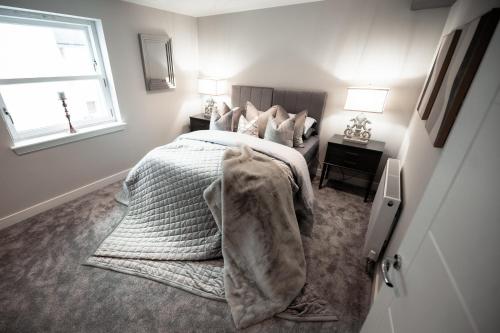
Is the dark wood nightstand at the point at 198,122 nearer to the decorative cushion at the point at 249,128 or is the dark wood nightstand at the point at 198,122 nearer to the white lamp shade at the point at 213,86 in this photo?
the white lamp shade at the point at 213,86

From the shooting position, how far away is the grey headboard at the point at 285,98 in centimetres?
289

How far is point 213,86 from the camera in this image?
3.52 metres

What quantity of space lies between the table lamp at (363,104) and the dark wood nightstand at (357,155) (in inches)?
4.9

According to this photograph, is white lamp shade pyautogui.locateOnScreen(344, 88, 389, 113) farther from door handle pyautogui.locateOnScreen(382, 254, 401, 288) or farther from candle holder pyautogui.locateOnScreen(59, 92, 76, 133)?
candle holder pyautogui.locateOnScreen(59, 92, 76, 133)

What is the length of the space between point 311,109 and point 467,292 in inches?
108

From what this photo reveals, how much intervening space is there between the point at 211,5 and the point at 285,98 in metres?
1.57

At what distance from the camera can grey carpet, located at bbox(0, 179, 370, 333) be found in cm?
135

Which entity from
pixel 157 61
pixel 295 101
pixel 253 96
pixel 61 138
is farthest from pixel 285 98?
pixel 61 138

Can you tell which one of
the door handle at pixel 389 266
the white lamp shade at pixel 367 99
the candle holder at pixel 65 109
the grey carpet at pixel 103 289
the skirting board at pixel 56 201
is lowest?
the grey carpet at pixel 103 289

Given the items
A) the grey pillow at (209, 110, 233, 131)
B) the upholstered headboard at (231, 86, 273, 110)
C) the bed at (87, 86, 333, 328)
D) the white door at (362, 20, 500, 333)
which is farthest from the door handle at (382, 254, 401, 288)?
the upholstered headboard at (231, 86, 273, 110)

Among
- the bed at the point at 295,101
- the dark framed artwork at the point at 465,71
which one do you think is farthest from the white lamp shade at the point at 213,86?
the dark framed artwork at the point at 465,71

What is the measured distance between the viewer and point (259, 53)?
3.19 meters

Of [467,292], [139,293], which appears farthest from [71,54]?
[467,292]

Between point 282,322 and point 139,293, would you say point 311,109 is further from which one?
point 139,293
